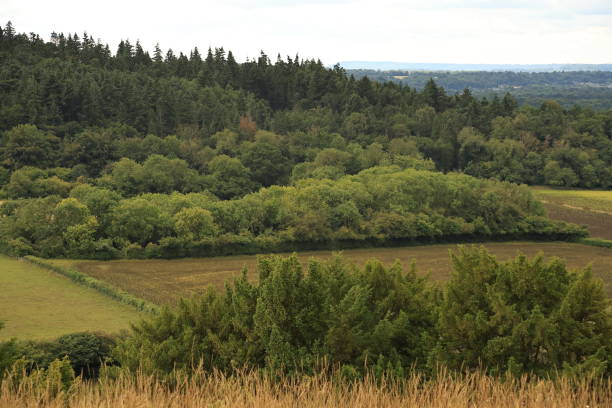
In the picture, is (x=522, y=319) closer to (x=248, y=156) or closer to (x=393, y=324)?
(x=393, y=324)

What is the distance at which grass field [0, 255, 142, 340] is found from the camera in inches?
1430

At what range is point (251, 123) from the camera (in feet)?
317

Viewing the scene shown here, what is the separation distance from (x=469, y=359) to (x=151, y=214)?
42.4 m

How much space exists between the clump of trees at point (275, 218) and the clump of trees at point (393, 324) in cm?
3403

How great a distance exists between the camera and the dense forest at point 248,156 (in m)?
57.4

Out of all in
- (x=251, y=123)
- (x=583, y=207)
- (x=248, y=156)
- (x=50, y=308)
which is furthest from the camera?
(x=251, y=123)

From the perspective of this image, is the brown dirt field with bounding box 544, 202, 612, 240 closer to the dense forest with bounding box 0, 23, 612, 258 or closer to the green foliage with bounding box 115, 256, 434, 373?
the dense forest with bounding box 0, 23, 612, 258

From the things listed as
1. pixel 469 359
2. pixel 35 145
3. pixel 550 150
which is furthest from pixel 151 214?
pixel 550 150

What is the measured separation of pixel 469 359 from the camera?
18734 millimetres

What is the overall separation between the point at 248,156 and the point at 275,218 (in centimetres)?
2204

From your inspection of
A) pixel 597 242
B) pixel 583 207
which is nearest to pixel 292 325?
pixel 597 242

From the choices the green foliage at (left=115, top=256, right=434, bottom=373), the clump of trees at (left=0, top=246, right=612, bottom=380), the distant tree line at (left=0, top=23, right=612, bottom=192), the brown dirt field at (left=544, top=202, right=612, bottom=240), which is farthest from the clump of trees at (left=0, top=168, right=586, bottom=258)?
the clump of trees at (left=0, top=246, right=612, bottom=380)

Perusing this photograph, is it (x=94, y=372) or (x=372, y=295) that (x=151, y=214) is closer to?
(x=94, y=372)

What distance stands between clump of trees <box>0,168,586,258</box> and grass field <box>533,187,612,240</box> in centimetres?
541
